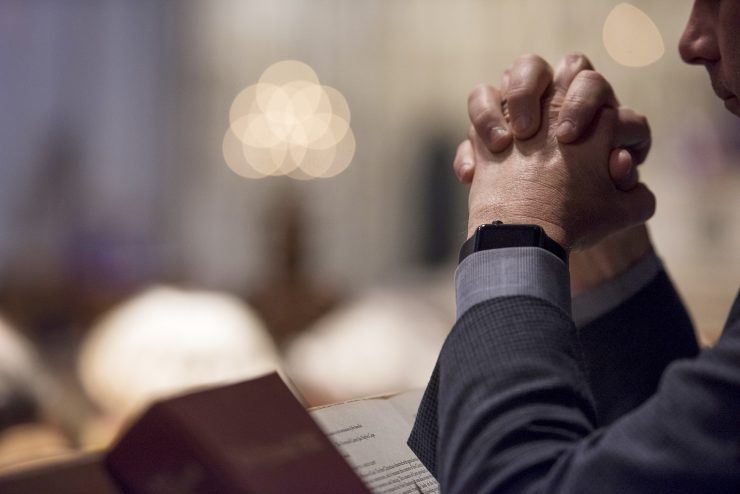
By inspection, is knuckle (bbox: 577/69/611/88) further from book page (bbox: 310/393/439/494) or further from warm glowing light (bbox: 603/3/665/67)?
warm glowing light (bbox: 603/3/665/67)

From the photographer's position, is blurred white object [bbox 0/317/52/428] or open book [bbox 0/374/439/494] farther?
blurred white object [bbox 0/317/52/428]

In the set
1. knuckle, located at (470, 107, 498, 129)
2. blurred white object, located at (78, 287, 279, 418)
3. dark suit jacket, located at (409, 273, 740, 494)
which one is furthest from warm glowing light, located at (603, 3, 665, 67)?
dark suit jacket, located at (409, 273, 740, 494)

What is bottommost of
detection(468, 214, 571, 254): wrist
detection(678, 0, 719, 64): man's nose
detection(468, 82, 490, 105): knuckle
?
detection(468, 214, 571, 254): wrist

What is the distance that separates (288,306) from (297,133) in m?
1.69

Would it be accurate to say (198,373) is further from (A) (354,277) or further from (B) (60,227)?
(A) (354,277)

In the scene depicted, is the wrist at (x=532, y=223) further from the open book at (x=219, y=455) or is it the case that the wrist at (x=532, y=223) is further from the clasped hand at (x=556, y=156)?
the open book at (x=219, y=455)

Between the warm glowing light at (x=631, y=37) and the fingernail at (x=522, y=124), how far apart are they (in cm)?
365

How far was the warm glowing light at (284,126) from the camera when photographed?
14.8 feet

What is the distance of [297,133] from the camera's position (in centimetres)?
450

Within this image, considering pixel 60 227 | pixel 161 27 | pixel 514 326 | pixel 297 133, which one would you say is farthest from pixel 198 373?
pixel 161 27

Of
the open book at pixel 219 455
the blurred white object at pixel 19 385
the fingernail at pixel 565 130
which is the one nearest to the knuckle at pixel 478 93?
the fingernail at pixel 565 130

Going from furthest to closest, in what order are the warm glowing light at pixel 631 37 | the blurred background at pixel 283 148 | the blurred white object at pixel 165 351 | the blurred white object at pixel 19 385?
1. the warm glowing light at pixel 631 37
2. the blurred background at pixel 283 148
3. the blurred white object at pixel 165 351
4. the blurred white object at pixel 19 385

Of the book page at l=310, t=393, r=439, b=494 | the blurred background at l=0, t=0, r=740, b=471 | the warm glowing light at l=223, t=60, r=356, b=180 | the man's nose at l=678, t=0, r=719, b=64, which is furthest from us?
the warm glowing light at l=223, t=60, r=356, b=180

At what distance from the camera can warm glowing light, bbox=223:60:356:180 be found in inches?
178
